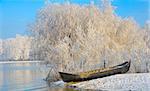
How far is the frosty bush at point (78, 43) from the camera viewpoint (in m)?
7.66

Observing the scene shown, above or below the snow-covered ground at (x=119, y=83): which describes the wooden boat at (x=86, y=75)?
above

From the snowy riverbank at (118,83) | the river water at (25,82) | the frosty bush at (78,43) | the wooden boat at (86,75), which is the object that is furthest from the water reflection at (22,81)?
the snowy riverbank at (118,83)

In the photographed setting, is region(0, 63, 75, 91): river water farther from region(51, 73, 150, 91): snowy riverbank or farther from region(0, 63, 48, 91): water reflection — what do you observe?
region(51, 73, 150, 91): snowy riverbank

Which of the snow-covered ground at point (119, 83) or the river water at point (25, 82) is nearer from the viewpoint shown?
the snow-covered ground at point (119, 83)

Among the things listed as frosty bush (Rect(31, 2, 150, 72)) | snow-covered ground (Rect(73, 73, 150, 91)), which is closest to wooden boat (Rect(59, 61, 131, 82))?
snow-covered ground (Rect(73, 73, 150, 91))

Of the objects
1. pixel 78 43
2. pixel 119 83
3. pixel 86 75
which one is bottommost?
pixel 119 83

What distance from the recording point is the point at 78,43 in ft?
25.3

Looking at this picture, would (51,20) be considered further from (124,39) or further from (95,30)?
(124,39)

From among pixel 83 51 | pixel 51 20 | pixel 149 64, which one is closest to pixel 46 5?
pixel 51 20

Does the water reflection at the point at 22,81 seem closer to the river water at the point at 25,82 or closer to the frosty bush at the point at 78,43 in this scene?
the river water at the point at 25,82

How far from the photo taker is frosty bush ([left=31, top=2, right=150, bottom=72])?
7.66 metres

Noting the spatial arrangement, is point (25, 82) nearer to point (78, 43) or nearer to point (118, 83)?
point (78, 43)

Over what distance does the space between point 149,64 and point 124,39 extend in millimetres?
1718

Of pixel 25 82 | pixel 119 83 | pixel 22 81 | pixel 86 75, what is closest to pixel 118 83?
pixel 119 83
